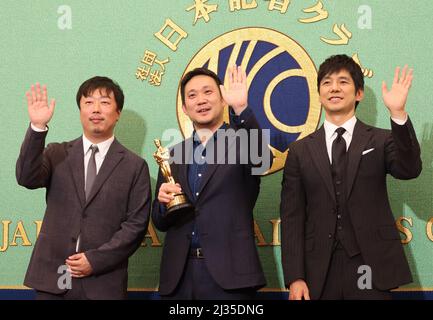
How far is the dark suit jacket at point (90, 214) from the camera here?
2371 millimetres

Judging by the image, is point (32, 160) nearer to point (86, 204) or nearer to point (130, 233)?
point (86, 204)

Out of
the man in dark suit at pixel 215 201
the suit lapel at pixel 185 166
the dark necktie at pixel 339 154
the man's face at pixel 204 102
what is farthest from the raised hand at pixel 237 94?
the dark necktie at pixel 339 154

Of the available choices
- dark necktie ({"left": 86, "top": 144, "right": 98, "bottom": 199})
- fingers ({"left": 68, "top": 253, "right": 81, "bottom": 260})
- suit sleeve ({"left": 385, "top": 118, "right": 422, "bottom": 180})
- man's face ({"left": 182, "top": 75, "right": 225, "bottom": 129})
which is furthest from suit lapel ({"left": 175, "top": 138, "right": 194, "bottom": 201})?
suit sleeve ({"left": 385, "top": 118, "right": 422, "bottom": 180})

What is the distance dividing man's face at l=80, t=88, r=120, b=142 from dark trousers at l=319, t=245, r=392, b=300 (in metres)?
1.07

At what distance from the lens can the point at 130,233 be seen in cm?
241

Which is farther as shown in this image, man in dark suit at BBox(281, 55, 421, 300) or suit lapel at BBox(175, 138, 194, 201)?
suit lapel at BBox(175, 138, 194, 201)

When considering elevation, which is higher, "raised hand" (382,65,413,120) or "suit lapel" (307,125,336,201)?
"raised hand" (382,65,413,120)

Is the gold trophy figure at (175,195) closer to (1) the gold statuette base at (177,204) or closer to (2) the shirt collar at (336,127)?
(1) the gold statuette base at (177,204)

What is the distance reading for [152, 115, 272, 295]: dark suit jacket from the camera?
2324 mm

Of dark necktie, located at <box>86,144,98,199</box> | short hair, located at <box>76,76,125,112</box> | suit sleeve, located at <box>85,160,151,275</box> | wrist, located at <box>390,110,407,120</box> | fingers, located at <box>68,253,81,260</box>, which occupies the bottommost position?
fingers, located at <box>68,253,81,260</box>

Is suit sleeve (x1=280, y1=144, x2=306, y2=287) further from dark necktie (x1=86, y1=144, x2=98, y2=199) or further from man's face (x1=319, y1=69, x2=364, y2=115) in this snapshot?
dark necktie (x1=86, y1=144, x2=98, y2=199)

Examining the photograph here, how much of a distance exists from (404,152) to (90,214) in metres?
1.23
